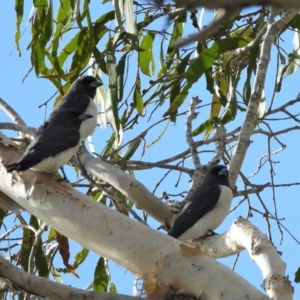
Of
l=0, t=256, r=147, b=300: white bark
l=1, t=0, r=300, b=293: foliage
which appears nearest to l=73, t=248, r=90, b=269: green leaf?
l=1, t=0, r=300, b=293: foliage

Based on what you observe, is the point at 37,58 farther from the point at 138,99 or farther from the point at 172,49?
the point at 172,49

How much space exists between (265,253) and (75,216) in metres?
0.55

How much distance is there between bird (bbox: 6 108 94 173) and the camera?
2445 mm

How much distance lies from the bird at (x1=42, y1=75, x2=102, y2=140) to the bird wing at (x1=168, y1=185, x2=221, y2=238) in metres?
0.81

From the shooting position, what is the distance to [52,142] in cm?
298

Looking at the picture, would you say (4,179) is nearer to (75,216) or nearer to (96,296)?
(75,216)

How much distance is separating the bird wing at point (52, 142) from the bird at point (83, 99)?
1.10 ft

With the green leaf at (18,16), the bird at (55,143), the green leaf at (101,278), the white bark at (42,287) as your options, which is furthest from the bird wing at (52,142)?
the white bark at (42,287)

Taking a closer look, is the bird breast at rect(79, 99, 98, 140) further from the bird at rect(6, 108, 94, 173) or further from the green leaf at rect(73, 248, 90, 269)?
the green leaf at rect(73, 248, 90, 269)

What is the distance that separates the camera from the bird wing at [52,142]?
2621mm

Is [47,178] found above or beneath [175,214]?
beneath

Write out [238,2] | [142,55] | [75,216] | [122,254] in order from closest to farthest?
[238,2], [122,254], [75,216], [142,55]

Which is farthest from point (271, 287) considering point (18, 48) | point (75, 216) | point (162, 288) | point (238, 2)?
point (18, 48)

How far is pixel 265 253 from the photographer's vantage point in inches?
55.5
